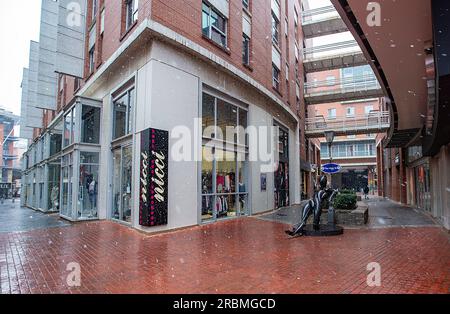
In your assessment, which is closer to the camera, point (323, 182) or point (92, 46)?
point (323, 182)

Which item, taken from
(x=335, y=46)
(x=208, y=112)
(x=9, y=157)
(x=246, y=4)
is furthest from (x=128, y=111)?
(x=9, y=157)

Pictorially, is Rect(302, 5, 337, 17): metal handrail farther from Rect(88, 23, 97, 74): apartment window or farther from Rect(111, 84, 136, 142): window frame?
Rect(111, 84, 136, 142): window frame

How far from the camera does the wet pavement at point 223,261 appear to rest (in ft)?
14.6

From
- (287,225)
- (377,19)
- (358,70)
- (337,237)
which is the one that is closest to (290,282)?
(337,237)

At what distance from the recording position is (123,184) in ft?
36.9

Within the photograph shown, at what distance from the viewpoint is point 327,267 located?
540 centimetres

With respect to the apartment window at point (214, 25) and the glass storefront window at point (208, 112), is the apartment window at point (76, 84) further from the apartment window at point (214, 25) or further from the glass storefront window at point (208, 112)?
the glass storefront window at point (208, 112)

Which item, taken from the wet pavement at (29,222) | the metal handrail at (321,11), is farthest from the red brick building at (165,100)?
the metal handrail at (321,11)

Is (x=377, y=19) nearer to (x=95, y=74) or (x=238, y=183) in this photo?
(x=238, y=183)

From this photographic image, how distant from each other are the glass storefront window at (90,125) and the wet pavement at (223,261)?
474 cm

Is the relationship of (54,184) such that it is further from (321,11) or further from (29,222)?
(321,11)

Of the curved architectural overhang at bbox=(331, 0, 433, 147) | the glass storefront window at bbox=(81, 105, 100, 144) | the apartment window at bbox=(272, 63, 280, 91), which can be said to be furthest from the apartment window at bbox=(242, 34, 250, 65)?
the glass storefront window at bbox=(81, 105, 100, 144)

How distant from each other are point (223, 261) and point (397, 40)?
6.25 metres
